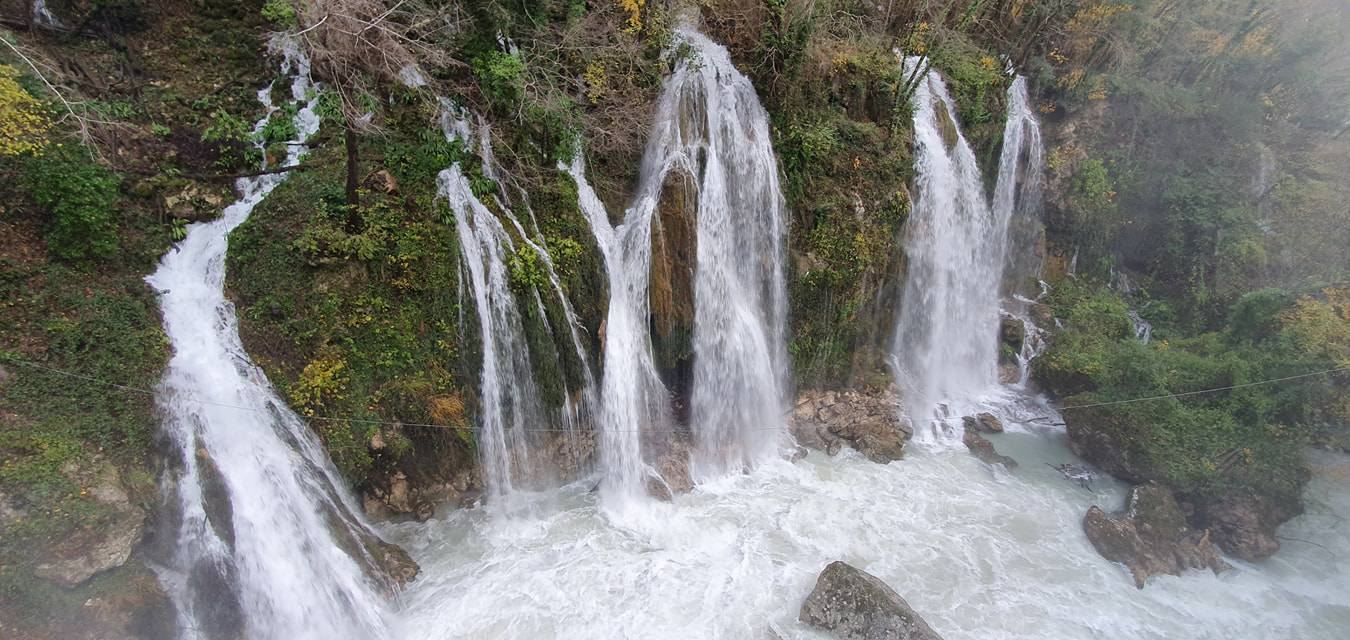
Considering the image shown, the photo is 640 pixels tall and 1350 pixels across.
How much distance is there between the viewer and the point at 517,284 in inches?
330

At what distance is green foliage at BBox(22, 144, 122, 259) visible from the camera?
6312 millimetres

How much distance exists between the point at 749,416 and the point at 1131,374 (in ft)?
27.6

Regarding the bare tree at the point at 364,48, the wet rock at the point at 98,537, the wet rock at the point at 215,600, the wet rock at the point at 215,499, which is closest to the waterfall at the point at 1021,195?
the bare tree at the point at 364,48

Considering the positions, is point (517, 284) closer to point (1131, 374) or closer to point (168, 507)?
point (168, 507)

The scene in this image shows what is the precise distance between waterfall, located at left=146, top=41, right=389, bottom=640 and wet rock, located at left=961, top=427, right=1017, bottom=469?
11473 mm

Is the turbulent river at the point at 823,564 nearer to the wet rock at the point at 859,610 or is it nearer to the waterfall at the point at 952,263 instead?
the wet rock at the point at 859,610

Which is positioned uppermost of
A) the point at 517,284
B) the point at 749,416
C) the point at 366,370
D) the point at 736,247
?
the point at 736,247

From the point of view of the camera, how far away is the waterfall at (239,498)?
608 centimetres

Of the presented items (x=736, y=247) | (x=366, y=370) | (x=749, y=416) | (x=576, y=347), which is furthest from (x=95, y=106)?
(x=749, y=416)

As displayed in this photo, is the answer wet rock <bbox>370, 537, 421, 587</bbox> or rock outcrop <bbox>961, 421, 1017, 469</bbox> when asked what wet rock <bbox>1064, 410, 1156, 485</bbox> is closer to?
rock outcrop <bbox>961, 421, 1017, 469</bbox>

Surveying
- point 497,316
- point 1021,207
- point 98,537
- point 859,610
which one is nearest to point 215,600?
point 98,537

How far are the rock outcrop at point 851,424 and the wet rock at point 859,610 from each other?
3642 mm

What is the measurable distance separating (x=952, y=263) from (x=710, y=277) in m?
7.03

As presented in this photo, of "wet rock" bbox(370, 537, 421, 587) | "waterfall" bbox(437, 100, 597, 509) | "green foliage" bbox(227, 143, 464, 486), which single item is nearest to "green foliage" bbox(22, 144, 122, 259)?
"green foliage" bbox(227, 143, 464, 486)
